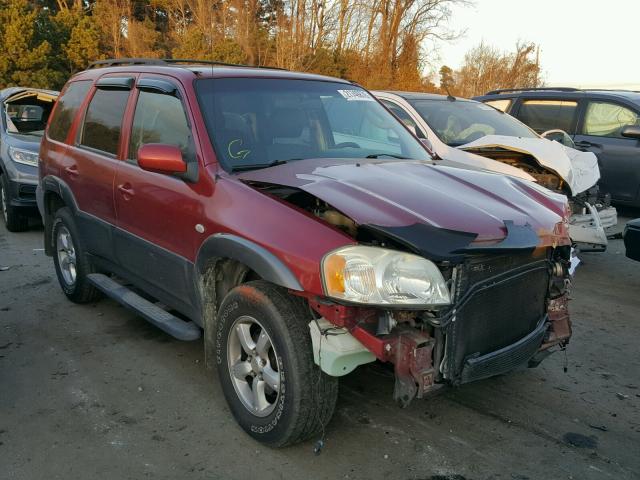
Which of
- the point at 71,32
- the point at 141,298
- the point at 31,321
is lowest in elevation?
the point at 31,321

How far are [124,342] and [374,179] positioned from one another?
244 cm

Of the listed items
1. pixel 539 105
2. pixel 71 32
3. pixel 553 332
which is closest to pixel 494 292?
pixel 553 332

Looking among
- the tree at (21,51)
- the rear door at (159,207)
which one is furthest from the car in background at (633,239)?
the tree at (21,51)

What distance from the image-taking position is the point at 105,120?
4.62 metres

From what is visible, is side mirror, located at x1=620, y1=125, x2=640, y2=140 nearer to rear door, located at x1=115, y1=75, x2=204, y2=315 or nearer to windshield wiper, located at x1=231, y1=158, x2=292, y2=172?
windshield wiper, located at x1=231, y1=158, x2=292, y2=172

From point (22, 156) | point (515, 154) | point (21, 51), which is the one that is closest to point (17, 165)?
point (22, 156)

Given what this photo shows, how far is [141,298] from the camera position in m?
4.27

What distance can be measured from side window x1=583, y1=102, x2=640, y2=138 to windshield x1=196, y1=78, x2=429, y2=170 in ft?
19.1

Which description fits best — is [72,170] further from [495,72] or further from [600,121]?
[495,72]

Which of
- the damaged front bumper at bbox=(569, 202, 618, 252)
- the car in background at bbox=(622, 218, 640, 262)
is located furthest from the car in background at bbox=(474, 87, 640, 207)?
the car in background at bbox=(622, 218, 640, 262)

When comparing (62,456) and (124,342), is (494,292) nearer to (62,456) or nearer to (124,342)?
(62,456)

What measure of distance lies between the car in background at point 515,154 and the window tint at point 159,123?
9.37ft

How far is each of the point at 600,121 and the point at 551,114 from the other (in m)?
0.72

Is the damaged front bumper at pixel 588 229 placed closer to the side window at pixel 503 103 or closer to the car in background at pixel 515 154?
the car in background at pixel 515 154
